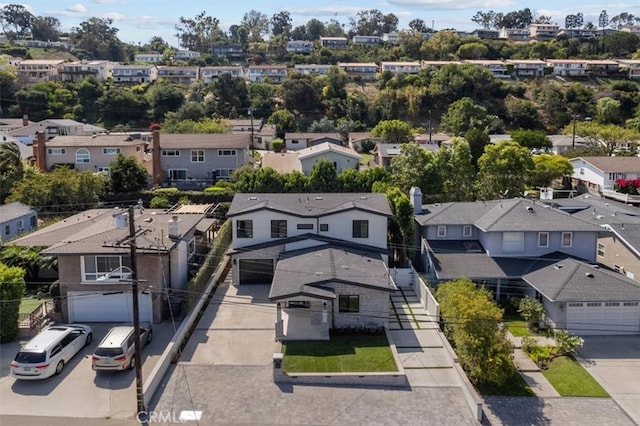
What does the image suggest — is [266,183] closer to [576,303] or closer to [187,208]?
[187,208]

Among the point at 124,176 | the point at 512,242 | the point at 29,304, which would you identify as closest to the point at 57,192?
the point at 124,176

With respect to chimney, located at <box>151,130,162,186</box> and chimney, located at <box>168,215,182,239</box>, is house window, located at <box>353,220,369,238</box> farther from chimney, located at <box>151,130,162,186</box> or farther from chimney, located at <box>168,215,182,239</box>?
chimney, located at <box>151,130,162,186</box>

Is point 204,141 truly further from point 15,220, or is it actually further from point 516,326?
point 516,326

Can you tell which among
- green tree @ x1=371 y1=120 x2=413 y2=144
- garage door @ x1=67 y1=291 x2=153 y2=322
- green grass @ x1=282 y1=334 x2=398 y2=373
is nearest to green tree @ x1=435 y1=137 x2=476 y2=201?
green grass @ x1=282 y1=334 x2=398 y2=373

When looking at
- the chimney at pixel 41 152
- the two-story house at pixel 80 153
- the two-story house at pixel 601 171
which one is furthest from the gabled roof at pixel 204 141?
the two-story house at pixel 601 171

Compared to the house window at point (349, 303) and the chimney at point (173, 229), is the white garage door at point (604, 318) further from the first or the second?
the chimney at point (173, 229)

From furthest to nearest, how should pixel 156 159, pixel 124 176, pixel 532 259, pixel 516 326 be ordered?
pixel 156 159, pixel 124 176, pixel 532 259, pixel 516 326
